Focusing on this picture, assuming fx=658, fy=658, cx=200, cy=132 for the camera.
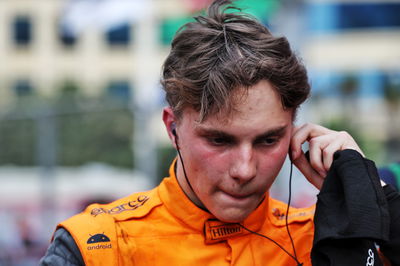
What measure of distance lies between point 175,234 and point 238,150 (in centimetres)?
41

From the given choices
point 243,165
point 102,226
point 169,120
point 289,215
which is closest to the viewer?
point 243,165

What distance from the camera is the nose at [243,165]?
6.55 ft

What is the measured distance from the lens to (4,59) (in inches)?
1404

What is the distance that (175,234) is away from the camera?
7.32ft

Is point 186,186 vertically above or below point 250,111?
below

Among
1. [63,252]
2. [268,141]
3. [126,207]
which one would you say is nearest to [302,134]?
[268,141]

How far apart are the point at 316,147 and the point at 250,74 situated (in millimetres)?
434

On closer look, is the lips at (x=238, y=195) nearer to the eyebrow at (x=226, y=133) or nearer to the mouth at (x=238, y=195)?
the mouth at (x=238, y=195)

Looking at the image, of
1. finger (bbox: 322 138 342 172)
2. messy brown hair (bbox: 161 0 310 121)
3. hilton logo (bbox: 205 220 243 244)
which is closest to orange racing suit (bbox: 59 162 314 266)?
hilton logo (bbox: 205 220 243 244)

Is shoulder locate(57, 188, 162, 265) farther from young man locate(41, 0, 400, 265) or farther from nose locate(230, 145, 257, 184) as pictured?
nose locate(230, 145, 257, 184)

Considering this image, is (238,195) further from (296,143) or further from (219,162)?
(296,143)

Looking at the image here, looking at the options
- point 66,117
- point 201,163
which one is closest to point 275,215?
point 201,163

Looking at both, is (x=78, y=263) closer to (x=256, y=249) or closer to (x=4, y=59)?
(x=256, y=249)

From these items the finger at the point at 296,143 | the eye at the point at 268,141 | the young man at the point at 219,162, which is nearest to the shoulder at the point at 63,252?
the young man at the point at 219,162
